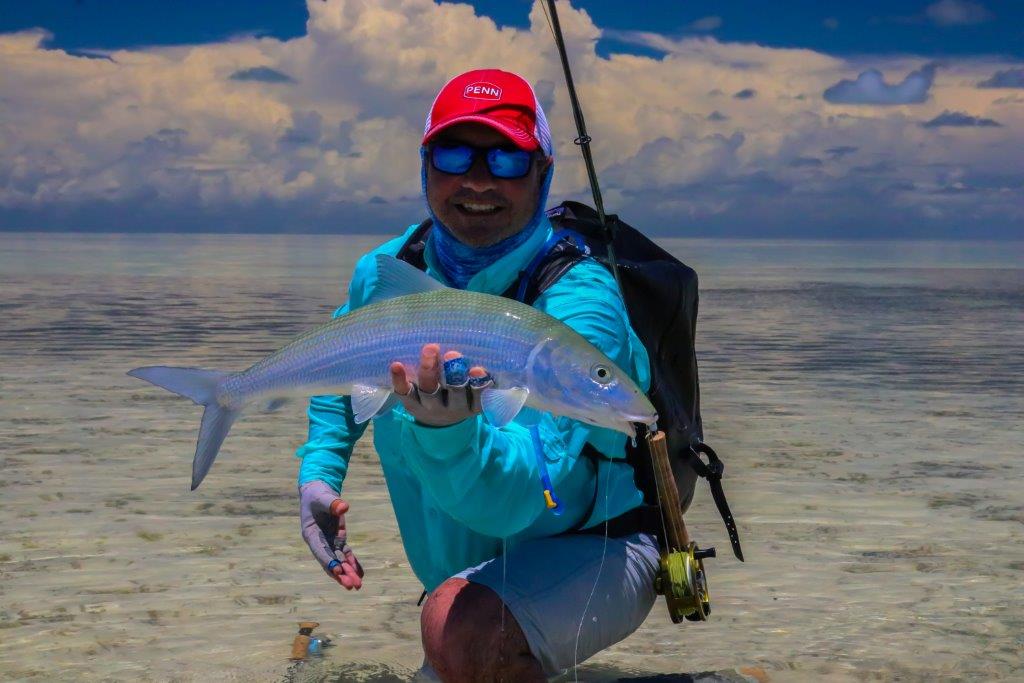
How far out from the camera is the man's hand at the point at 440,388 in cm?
305

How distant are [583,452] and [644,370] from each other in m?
0.36

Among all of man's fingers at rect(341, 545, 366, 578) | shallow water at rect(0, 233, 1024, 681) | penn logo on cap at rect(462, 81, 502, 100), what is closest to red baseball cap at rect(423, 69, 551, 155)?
penn logo on cap at rect(462, 81, 502, 100)

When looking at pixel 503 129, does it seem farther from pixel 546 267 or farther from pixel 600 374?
pixel 600 374

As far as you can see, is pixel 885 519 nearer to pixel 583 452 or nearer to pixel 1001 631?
pixel 1001 631

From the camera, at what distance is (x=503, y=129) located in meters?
3.85

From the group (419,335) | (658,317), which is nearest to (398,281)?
(419,335)

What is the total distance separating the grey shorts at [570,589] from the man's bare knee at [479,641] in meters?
0.04

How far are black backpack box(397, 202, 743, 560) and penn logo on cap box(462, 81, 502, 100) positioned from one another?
513 millimetres

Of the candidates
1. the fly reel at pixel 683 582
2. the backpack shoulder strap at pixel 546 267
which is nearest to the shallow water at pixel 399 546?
the fly reel at pixel 683 582

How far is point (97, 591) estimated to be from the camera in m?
5.95

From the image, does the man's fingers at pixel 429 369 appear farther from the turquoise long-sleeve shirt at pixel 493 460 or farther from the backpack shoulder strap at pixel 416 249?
the backpack shoulder strap at pixel 416 249

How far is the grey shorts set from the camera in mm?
3742

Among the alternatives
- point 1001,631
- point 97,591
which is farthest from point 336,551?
point 1001,631

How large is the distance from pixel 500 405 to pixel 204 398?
3.36ft
